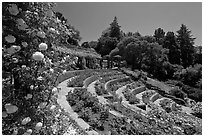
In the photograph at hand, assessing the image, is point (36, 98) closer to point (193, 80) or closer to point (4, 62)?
point (4, 62)

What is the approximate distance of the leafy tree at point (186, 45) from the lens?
3077 centimetres

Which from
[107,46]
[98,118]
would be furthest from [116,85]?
[107,46]

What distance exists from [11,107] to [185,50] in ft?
110

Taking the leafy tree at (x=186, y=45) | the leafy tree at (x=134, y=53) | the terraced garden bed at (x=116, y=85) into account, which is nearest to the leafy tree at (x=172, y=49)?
the leafy tree at (x=186, y=45)

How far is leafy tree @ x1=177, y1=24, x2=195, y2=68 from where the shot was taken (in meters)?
30.8

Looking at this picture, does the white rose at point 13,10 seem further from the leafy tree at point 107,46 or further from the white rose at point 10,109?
the leafy tree at point 107,46

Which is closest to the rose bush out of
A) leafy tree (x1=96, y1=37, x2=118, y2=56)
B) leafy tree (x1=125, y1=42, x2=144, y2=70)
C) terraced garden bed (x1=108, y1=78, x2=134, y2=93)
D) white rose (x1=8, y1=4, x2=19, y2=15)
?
white rose (x1=8, y1=4, x2=19, y2=15)

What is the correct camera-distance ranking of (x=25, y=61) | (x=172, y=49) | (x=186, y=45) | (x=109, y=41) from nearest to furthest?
(x=25, y=61)
(x=172, y=49)
(x=109, y=41)
(x=186, y=45)

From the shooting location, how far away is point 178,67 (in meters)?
26.2

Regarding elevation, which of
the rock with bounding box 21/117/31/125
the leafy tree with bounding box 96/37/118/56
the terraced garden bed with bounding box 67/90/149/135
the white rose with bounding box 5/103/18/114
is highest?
the leafy tree with bounding box 96/37/118/56

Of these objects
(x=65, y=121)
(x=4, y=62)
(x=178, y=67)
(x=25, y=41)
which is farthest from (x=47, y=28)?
(x=178, y=67)

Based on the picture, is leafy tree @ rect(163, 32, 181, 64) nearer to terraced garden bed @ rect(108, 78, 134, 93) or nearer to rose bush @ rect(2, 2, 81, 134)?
terraced garden bed @ rect(108, 78, 134, 93)

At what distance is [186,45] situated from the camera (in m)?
32.2

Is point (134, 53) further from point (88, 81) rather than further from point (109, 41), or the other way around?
point (88, 81)
